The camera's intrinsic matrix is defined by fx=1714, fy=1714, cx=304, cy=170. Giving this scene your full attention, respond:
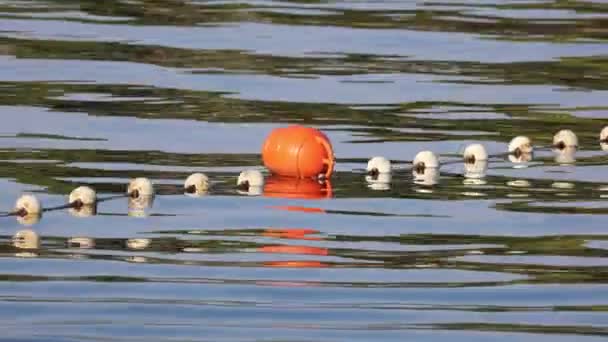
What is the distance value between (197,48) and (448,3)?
21.7 feet

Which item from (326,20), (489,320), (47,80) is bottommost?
(489,320)

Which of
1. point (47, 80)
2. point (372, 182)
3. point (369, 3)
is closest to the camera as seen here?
point (372, 182)

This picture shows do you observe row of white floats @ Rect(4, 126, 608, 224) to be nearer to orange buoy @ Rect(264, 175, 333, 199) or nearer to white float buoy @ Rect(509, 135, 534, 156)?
white float buoy @ Rect(509, 135, 534, 156)

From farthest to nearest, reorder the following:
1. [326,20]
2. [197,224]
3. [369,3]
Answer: [369,3], [326,20], [197,224]

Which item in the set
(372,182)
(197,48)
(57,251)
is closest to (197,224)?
(57,251)

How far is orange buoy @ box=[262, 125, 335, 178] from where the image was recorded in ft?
43.1

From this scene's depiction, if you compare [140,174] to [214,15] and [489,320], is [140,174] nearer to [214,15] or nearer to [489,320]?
[489,320]

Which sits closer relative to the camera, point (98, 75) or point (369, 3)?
point (98, 75)

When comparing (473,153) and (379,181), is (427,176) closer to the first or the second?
(379,181)

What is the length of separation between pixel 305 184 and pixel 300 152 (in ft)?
0.82

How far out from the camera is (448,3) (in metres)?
27.2

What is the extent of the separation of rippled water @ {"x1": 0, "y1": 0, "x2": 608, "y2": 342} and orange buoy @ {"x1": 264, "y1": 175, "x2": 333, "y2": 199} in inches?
1.6

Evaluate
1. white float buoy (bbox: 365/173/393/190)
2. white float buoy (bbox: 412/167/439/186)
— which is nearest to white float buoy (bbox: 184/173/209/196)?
white float buoy (bbox: 365/173/393/190)

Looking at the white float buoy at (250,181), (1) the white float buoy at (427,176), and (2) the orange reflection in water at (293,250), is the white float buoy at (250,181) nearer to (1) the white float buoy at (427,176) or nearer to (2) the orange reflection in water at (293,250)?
(1) the white float buoy at (427,176)
